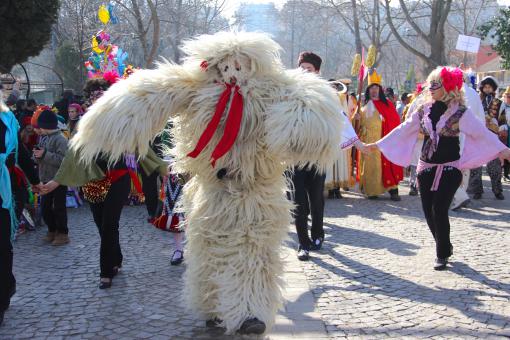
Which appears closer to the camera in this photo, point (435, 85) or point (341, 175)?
point (435, 85)

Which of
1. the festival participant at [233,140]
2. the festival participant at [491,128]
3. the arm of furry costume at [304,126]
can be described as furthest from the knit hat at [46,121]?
the festival participant at [491,128]

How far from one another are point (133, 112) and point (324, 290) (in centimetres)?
243

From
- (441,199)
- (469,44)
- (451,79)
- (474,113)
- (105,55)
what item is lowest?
(441,199)

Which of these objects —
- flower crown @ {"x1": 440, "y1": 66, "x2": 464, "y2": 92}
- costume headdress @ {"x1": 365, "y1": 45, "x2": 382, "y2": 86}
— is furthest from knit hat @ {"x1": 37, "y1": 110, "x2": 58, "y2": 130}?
costume headdress @ {"x1": 365, "y1": 45, "x2": 382, "y2": 86}

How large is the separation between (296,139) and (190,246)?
113cm

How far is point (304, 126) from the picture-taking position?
3.39 metres

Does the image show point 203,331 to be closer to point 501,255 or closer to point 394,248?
point 394,248

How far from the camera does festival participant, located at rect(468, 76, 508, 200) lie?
958cm

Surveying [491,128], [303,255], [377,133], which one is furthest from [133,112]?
[491,128]

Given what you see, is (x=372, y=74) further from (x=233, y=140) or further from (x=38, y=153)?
(x=233, y=140)

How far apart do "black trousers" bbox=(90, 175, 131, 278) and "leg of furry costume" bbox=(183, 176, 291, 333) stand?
1.28 meters

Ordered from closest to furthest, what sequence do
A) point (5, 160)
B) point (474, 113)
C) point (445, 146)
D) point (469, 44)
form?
point (5, 160) < point (445, 146) < point (474, 113) < point (469, 44)

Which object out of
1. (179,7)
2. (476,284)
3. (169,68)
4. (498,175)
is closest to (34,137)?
(169,68)

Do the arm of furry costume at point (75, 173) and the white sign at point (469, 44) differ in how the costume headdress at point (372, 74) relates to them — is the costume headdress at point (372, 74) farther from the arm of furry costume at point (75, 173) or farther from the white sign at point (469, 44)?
the arm of furry costume at point (75, 173)
